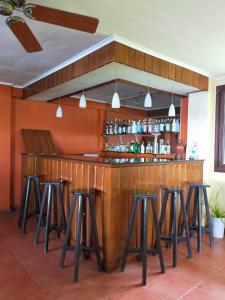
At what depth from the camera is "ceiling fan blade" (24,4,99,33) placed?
159cm

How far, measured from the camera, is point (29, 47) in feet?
6.75

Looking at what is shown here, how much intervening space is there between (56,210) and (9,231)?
2.58ft

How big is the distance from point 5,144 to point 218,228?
3.84 metres

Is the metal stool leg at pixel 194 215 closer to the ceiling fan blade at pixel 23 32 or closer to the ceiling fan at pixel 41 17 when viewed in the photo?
the ceiling fan at pixel 41 17

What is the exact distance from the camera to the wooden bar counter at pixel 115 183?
2.48 meters

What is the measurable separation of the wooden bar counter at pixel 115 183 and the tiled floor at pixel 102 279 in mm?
261

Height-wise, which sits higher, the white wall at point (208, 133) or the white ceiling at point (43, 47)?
the white ceiling at point (43, 47)

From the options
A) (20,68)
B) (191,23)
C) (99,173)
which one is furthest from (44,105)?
(191,23)

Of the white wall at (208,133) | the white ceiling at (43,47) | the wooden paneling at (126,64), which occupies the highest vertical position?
the white ceiling at (43,47)

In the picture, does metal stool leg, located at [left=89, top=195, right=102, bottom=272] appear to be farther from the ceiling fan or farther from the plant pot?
the plant pot

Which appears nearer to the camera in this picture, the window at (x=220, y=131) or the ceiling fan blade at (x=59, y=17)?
the ceiling fan blade at (x=59, y=17)

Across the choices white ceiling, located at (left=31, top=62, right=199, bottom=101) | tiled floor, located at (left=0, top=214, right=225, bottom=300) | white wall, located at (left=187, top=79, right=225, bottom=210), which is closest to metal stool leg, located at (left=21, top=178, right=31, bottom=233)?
tiled floor, located at (left=0, top=214, right=225, bottom=300)

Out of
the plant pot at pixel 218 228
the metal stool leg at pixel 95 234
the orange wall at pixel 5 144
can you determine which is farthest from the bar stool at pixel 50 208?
the plant pot at pixel 218 228

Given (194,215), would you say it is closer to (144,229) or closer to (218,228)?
(218,228)
